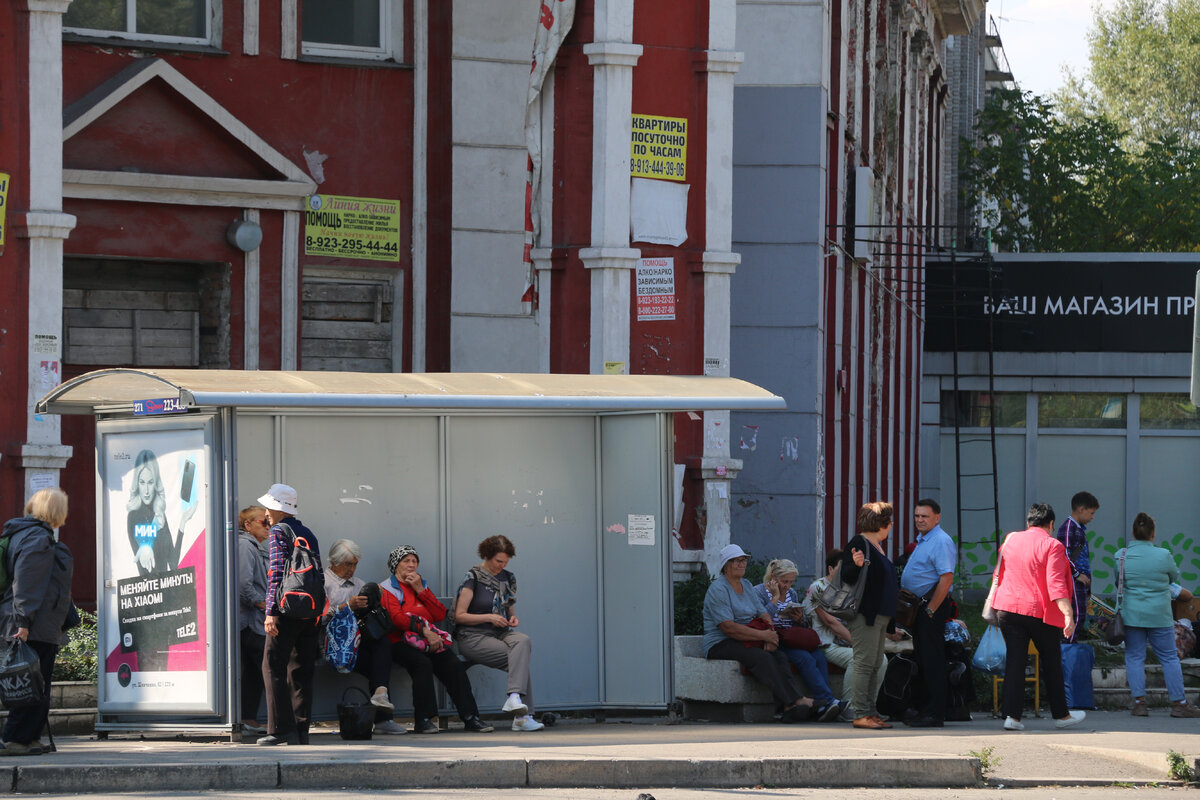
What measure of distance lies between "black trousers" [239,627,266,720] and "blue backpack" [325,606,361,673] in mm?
431

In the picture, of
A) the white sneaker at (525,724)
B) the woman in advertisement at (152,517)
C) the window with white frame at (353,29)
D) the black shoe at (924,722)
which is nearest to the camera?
the woman in advertisement at (152,517)

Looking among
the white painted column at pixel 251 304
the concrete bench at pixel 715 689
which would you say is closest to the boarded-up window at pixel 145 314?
the white painted column at pixel 251 304

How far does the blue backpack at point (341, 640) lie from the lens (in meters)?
12.0

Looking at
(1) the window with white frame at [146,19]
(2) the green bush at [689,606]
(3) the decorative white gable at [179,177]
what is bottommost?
(2) the green bush at [689,606]

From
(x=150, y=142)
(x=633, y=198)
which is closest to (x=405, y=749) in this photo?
(x=633, y=198)

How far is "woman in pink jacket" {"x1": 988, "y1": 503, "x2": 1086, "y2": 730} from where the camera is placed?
13.1 metres

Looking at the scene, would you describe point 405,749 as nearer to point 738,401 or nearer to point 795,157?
point 738,401

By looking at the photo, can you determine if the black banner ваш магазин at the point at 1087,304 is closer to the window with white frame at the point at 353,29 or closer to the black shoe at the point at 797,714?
the window with white frame at the point at 353,29

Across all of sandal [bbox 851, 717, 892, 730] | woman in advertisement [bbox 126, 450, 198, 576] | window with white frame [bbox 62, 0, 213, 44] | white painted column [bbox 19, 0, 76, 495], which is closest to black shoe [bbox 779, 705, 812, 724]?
sandal [bbox 851, 717, 892, 730]

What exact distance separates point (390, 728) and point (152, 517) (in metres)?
2.06

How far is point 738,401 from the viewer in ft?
40.8

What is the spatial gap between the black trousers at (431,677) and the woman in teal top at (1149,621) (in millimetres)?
5493

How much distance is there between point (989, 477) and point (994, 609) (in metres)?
19.0

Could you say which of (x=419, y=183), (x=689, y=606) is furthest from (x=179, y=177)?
(x=689, y=606)
